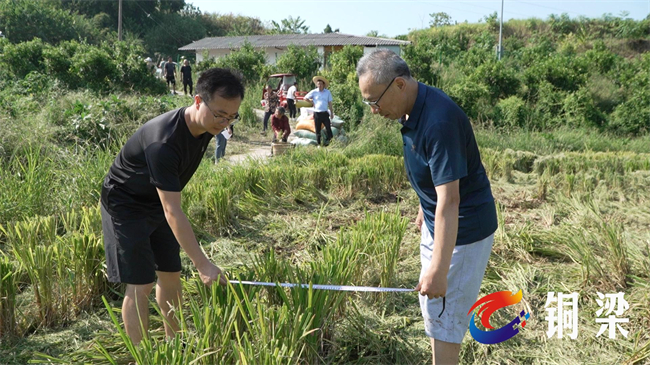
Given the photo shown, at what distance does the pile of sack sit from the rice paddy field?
3.74 metres

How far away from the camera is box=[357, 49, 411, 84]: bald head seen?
1.89m

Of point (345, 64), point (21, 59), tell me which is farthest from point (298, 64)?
point (21, 59)

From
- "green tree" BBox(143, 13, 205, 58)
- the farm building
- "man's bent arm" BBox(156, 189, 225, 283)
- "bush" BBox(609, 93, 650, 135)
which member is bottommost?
"bush" BBox(609, 93, 650, 135)

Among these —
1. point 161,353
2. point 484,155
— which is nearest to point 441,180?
point 161,353

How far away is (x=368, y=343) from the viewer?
2656mm

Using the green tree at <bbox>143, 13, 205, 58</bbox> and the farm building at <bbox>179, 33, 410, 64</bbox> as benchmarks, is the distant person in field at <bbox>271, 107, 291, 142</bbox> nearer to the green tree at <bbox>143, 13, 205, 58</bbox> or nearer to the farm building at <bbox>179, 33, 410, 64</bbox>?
the farm building at <bbox>179, 33, 410, 64</bbox>

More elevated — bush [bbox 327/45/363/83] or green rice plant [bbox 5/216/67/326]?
bush [bbox 327/45/363/83]

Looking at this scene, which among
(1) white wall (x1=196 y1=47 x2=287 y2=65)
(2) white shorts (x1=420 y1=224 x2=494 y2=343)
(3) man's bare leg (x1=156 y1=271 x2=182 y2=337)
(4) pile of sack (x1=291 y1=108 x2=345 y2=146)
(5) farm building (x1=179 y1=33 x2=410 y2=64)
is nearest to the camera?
(2) white shorts (x1=420 y1=224 x2=494 y2=343)

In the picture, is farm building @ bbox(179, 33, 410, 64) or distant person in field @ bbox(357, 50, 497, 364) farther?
farm building @ bbox(179, 33, 410, 64)

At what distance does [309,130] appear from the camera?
10688 millimetres

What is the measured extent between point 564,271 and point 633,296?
1.63 feet

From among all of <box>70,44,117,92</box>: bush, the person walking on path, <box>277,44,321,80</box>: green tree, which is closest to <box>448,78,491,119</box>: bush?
the person walking on path

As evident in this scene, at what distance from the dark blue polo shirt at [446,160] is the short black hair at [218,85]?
2.21 ft

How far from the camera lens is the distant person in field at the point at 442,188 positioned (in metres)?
1.82
